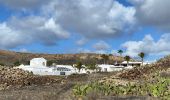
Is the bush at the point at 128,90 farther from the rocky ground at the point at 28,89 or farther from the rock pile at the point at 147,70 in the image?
the rock pile at the point at 147,70

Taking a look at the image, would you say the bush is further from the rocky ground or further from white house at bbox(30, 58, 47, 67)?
white house at bbox(30, 58, 47, 67)

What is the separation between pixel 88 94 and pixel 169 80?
397 centimetres

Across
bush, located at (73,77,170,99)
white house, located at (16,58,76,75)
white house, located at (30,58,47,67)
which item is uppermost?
white house, located at (30,58,47,67)

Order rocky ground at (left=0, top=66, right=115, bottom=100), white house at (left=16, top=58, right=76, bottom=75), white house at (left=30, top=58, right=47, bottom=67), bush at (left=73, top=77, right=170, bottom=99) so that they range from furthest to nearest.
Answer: white house at (left=30, top=58, right=47, bottom=67)
white house at (left=16, top=58, right=76, bottom=75)
rocky ground at (left=0, top=66, right=115, bottom=100)
bush at (left=73, top=77, right=170, bottom=99)

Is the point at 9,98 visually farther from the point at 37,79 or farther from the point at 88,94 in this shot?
the point at 37,79

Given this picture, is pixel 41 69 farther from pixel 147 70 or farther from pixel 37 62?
pixel 147 70

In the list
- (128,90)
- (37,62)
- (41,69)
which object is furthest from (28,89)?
(37,62)

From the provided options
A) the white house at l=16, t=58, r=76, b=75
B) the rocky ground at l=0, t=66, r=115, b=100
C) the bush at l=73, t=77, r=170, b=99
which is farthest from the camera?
the white house at l=16, t=58, r=76, b=75

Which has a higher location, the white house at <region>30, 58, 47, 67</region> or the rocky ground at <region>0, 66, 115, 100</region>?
the white house at <region>30, 58, 47, 67</region>

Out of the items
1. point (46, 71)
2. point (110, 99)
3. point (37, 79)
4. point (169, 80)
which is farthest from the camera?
point (46, 71)

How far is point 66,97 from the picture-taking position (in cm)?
1919

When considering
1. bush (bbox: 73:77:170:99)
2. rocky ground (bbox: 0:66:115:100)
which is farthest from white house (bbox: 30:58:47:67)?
bush (bbox: 73:77:170:99)

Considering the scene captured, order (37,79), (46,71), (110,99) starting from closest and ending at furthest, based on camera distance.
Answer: (110,99) → (37,79) → (46,71)

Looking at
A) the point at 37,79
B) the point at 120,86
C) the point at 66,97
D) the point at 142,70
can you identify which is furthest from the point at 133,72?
the point at 66,97
